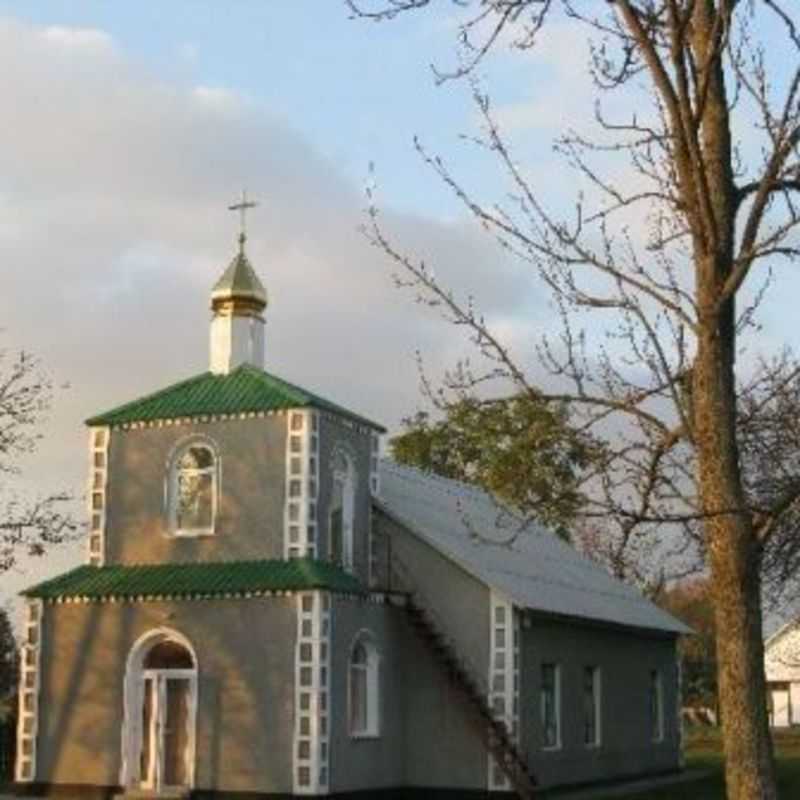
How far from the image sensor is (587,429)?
9.50 m

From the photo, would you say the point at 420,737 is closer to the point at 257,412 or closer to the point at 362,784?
the point at 362,784

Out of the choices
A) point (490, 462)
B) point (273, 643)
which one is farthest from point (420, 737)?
point (490, 462)

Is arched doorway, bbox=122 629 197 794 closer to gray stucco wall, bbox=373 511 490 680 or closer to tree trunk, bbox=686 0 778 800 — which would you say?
gray stucco wall, bbox=373 511 490 680

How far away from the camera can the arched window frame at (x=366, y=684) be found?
22828 millimetres

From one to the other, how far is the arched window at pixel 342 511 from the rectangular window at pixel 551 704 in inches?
175

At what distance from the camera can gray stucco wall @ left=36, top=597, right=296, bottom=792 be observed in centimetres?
2150

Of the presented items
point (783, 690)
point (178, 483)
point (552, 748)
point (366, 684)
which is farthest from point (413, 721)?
point (783, 690)

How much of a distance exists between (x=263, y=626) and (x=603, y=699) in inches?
367

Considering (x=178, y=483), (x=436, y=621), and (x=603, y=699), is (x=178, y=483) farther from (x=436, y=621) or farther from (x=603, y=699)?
(x=603, y=699)

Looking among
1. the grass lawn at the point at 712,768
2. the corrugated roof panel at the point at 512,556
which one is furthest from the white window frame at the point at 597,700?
the grass lawn at the point at 712,768

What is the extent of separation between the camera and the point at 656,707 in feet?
105

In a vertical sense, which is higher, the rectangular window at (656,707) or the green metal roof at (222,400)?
the green metal roof at (222,400)

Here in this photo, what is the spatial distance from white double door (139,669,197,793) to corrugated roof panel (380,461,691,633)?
15.3 feet

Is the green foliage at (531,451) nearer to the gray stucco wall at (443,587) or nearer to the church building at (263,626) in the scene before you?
the church building at (263,626)
